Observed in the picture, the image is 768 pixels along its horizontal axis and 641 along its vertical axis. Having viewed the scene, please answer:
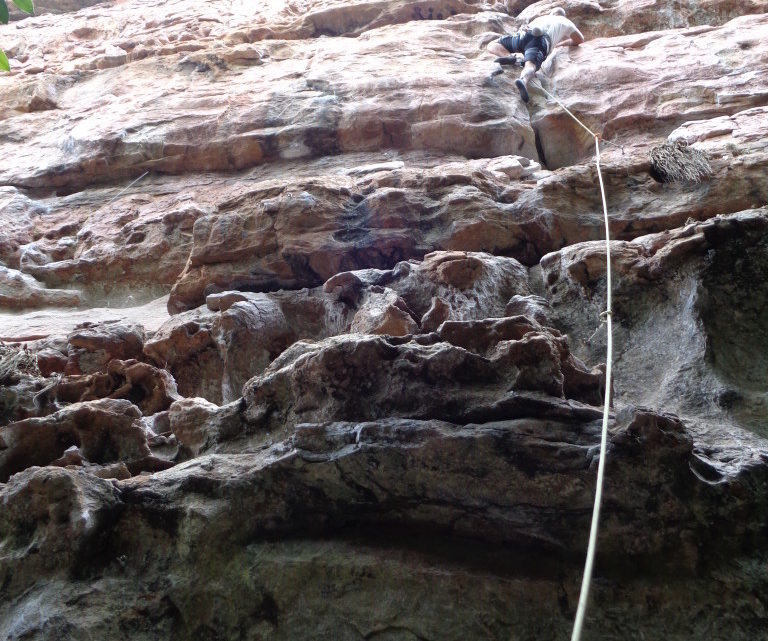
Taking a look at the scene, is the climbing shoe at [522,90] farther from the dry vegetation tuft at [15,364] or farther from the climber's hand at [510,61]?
the dry vegetation tuft at [15,364]

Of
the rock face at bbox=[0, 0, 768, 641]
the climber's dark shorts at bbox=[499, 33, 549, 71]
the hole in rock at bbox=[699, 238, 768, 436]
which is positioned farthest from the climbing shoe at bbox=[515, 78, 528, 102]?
the hole in rock at bbox=[699, 238, 768, 436]

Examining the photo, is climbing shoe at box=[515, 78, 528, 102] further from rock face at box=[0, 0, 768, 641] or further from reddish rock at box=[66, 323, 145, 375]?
reddish rock at box=[66, 323, 145, 375]

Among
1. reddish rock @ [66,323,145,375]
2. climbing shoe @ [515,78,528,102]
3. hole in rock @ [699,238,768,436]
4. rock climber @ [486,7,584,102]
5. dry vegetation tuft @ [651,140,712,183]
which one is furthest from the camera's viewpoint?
rock climber @ [486,7,584,102]

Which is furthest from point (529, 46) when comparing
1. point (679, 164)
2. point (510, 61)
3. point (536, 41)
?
point (679, 164)

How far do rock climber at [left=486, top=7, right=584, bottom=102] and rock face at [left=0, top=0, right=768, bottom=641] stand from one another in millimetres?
281

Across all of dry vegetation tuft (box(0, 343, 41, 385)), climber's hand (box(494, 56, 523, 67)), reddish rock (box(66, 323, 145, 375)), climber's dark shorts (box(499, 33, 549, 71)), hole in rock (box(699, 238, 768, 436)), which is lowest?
reddish rock (box(66, 323, 145, 375))

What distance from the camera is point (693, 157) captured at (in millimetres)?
5426

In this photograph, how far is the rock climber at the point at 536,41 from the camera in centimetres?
909

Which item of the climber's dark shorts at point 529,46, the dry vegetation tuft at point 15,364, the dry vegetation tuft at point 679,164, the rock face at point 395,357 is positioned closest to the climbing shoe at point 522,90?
the rock face at point 395,357

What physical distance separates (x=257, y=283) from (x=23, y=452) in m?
2.43

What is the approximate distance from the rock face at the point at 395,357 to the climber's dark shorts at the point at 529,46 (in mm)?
282

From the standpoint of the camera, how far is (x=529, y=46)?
9219 mm

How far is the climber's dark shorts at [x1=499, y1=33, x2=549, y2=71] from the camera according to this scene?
909 centimetres

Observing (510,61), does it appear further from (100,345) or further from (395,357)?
(395,357)
